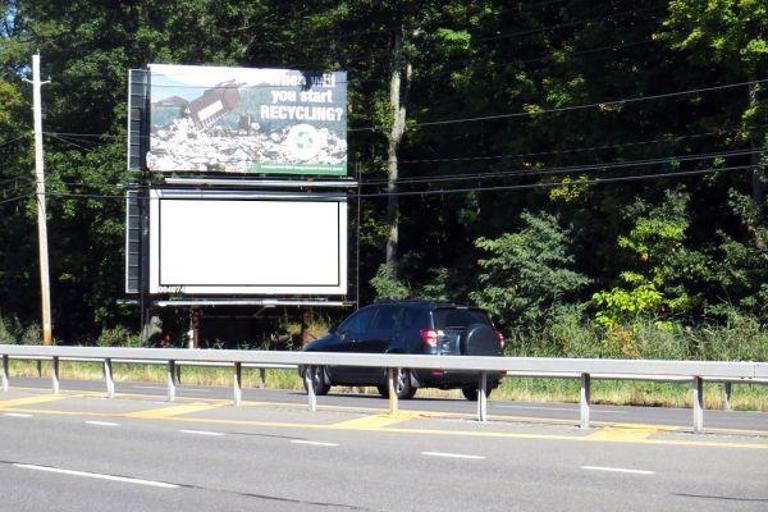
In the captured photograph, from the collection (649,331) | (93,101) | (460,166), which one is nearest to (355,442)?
(649,331)

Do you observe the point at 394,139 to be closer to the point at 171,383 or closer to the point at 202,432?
the point at 171,383

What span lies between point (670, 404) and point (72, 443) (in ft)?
39.9

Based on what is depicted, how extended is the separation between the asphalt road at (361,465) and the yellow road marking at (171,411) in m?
0.19

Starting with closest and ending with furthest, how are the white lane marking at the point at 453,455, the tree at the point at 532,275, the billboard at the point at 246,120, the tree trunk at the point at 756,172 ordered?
the white lane marking at the point at 453,455, the tree trunk at the point at 756,172, the tree at the point at 532,275, the billboard at the point at 246,120

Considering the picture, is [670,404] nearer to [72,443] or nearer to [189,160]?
[72,443]

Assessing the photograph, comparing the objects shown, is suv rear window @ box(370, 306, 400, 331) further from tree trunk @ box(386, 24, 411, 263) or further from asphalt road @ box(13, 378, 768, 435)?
tree trunk @ box(386, 24, 411, 263)

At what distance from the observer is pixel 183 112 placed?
45.6 m

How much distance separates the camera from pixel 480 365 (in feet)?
56.6

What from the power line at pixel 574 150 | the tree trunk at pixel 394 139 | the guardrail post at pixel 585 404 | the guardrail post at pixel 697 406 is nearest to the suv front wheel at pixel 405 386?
the guardrail post at pixel 585 404

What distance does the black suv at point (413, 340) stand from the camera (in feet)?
74.7

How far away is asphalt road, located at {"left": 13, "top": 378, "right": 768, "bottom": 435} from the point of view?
720 inches

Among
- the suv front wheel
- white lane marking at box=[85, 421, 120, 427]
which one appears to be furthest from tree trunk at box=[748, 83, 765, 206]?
white lane marking at box=[85, 421, 120, 427]

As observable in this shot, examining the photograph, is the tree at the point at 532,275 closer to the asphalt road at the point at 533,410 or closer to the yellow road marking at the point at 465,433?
the asphalt road at the point at 533,410

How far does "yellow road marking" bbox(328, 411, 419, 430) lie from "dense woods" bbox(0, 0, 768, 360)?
52.4 feet
